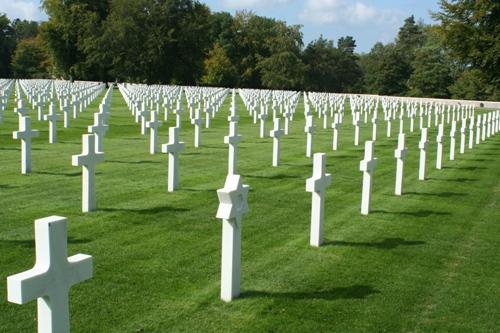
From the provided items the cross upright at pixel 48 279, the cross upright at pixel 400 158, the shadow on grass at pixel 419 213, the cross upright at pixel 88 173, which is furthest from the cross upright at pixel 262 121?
the cross upright at pixel 48 279

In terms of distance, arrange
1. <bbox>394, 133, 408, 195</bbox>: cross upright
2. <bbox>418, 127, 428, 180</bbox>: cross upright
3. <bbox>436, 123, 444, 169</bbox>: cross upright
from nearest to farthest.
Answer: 1. <bbox>394, 133, 408, 195</bbox>: cross upright
2. <bbox>418, 127, 428, 180</bbox>: cross upright
3. <bbox>436, 123, 444, 169</bbox>: cross upright

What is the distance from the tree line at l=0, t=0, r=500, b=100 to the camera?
65375mm

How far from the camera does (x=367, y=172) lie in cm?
762

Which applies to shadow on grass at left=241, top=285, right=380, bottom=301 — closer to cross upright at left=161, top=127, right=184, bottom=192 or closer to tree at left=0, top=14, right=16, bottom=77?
cross upright at left=161, top=127, right=184, bottom=192

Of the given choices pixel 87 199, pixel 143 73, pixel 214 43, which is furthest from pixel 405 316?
pixel 214 43

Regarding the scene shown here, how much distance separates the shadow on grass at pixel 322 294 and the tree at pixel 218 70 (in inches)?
2823

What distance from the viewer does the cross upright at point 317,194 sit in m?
6.03

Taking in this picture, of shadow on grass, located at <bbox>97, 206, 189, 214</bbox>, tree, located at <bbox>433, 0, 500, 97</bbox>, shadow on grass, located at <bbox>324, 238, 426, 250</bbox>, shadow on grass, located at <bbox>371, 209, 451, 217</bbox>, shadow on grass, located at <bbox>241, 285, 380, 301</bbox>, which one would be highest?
tree, located at <bbox>433, 0, 500, 97</bbox>

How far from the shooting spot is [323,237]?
6598 mm

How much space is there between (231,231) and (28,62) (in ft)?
294

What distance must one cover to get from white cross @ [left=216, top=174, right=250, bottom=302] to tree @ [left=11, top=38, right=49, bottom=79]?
8693 cm

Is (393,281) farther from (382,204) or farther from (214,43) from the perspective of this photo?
(214,43)

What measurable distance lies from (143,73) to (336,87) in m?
31.6

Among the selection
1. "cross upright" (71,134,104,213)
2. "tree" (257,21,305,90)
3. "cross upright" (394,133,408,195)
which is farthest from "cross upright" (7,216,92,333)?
"tree" (257,21,305,90)
